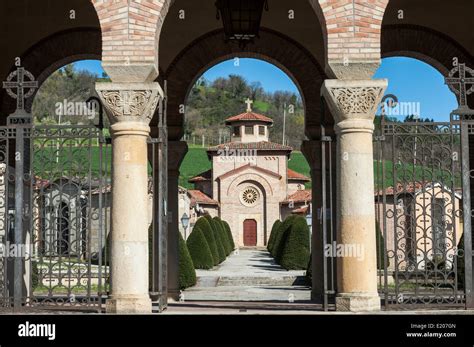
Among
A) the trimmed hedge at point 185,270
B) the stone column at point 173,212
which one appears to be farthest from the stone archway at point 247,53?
the trimmed hedge at point 185,270

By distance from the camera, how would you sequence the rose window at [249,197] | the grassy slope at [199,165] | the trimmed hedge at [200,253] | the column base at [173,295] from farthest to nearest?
the grassy slope at [199,165] < the rose window at [249,197] < the trimmed hedge at [200,253] < the column base at [173,295]

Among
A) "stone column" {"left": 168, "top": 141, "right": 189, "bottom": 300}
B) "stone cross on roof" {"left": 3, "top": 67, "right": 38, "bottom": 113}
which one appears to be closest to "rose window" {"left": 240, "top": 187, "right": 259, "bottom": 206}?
"stone column" {"left": 168, "top": 141, "right": 189, "bottom": 300}

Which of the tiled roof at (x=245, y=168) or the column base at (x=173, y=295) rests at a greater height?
the tiled roof at (x=245, y=168)

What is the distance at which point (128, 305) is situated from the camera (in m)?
8.57

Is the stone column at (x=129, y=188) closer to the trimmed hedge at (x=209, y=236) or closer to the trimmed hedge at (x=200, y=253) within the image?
the trimmed hedge at (x=200, y=253)

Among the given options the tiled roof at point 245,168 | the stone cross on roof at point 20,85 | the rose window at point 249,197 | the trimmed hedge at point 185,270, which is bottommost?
the trimmed hedge at point 185,270

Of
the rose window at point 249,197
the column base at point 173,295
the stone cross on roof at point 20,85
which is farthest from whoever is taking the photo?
the rose window at point 249,197

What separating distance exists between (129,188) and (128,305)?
1.39 m

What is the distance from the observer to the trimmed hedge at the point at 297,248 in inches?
1227

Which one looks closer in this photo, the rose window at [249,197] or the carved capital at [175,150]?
the carved capital at [175,150]

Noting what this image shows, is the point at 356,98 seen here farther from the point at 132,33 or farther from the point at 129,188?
the point at 129,188

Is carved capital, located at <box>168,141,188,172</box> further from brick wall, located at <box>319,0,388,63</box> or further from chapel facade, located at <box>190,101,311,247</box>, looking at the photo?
chapel facade, located at <box>190,101,311,247</box>
